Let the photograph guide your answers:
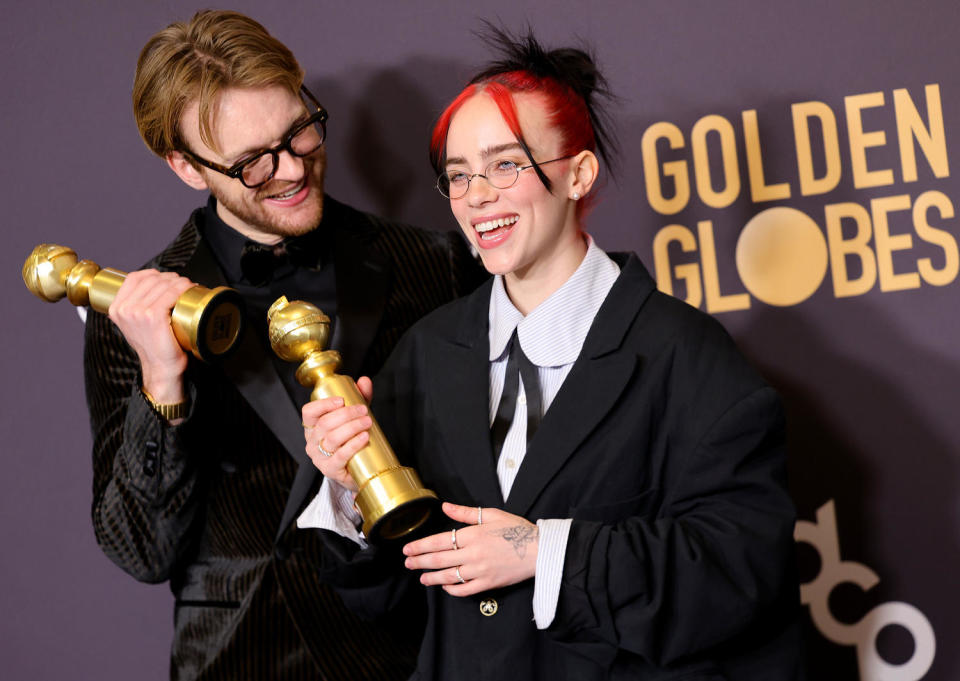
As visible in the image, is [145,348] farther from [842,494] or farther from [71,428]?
[842,494]

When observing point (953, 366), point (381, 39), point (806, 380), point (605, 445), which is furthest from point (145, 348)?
point (953, 366)

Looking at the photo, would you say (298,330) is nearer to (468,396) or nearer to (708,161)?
(468,396)

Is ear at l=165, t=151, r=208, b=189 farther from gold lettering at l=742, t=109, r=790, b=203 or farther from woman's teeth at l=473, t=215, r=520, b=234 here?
gold lettering at l=742, t=109, r=790, b=203

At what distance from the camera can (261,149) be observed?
155 centimetres

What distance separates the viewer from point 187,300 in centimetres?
135

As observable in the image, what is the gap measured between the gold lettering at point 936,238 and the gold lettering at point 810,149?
0.15 m

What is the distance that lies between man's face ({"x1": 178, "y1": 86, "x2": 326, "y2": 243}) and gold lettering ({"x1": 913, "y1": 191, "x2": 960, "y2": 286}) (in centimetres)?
105

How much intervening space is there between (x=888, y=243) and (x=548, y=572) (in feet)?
3.41

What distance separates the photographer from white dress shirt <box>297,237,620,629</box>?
1.26 metres

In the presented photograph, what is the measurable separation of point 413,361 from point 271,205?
38 centimetres

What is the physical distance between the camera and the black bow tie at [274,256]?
163cm

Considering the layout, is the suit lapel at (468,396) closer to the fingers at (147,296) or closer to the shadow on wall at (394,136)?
the fingers at (147,296)

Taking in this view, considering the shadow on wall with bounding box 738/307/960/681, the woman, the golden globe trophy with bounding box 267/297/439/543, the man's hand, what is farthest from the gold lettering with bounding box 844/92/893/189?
the man's hand

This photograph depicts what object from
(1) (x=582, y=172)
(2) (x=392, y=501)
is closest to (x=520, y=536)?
(2) (x=392, y=501)
